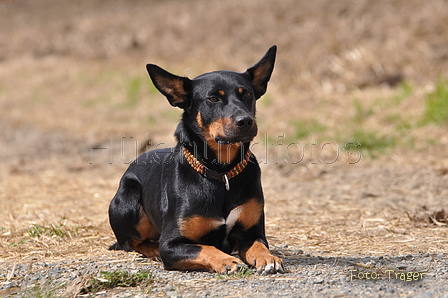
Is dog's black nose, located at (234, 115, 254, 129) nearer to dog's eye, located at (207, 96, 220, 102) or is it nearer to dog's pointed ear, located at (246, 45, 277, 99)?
dog's eye, located at (207, 96, 220, 102)

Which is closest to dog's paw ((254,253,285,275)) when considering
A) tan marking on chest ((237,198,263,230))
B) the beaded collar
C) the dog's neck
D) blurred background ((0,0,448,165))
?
tan marking on chest ((237,198,263,230))

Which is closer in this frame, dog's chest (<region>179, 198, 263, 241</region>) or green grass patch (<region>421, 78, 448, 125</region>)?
dog's chest (<region>179, 198, 263, 241</region>)

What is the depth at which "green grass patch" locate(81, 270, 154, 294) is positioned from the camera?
132 inches

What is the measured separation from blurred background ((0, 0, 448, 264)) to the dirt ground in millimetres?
45

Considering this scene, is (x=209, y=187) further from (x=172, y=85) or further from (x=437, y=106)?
(x=437, y=106)

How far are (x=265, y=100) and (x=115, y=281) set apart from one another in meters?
8.93

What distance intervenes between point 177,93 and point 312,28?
10.8 metres

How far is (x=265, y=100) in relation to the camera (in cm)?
1201

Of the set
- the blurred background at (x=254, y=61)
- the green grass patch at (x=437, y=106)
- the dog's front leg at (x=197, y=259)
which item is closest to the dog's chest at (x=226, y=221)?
the dog's front leg at (x=197, y=259)

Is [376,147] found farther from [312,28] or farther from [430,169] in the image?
[312,28]

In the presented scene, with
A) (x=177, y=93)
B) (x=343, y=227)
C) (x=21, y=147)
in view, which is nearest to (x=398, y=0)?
(x=21, y=147)

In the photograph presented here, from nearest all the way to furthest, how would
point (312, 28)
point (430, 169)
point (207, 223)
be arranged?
point (207, 223), point (430, 169), point (312, 28)

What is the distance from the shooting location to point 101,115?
13.0m

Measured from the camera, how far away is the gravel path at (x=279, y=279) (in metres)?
3.09
